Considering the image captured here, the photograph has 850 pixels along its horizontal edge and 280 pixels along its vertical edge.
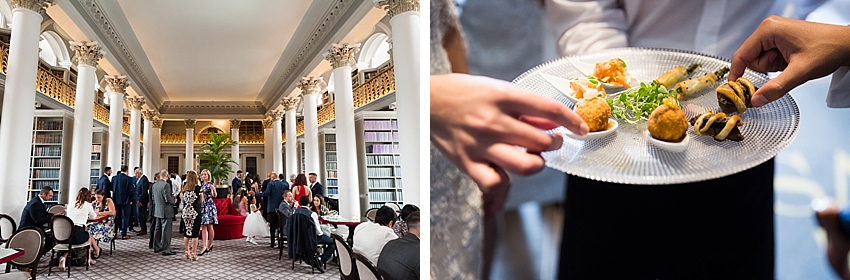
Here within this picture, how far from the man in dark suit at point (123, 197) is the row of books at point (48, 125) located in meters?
0.41

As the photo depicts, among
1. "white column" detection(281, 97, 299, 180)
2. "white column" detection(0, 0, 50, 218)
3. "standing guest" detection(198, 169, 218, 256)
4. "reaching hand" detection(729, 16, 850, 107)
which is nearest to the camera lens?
"reaching hand" detection(729, 16, 850, 107)

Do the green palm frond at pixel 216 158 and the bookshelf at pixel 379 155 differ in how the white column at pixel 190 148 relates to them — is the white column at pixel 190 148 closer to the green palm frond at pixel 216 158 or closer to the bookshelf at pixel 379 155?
the green palm frond at pixel 216 158

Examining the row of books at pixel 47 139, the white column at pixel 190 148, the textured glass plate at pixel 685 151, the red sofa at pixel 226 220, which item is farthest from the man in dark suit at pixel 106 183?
the textured glass plate at pixel 685 151

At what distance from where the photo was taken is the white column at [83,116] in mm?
2645

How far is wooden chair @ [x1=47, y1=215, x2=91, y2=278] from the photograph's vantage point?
2514mm

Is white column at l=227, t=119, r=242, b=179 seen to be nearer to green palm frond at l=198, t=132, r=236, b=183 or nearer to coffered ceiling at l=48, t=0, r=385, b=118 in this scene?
green palm frond at l=198, t=132, r=236, b=183

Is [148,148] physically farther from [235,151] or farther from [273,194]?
[273,194]

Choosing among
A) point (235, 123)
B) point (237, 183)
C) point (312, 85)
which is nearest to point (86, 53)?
point (235, 123)

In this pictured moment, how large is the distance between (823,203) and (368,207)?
105 inches

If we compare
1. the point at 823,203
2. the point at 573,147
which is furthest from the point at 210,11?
the point at 823,203

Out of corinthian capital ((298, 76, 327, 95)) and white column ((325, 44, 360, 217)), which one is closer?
white column ((325, 44, 360, 217))

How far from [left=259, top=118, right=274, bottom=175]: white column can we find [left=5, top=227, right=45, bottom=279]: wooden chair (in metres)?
1.11

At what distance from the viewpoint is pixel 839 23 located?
3.55 feet

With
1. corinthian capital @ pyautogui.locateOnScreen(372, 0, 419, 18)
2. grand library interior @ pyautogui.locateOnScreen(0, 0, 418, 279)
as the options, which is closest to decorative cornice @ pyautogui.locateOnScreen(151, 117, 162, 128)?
grand library interior @ pyautogui.locateOnScreen(0, 0, 418, 279)
